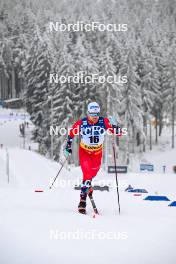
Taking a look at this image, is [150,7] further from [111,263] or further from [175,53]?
[111,263]

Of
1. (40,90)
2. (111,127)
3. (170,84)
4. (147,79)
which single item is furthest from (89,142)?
(170,84)

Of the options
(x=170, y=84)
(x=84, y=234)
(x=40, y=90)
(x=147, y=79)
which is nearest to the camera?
(x=84, y=234)

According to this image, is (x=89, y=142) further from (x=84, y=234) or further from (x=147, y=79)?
(x=147, y=79)

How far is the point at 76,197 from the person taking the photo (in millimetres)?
10086

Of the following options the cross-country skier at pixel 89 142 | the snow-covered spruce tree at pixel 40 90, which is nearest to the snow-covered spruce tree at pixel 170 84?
the snow-covered spruce tree at pixel 40 90

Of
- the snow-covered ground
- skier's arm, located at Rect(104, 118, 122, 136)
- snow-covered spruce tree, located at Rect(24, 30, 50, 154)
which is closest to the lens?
the snow-covered ground

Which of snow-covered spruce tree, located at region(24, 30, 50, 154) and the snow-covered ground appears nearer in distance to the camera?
the snow-covered ground

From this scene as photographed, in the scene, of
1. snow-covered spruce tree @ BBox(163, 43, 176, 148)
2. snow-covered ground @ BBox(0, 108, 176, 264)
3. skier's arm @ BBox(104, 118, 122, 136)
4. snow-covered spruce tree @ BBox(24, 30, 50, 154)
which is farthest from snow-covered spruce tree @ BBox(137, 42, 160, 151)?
skier's arm @ BBox(104, 118, 122, 136)

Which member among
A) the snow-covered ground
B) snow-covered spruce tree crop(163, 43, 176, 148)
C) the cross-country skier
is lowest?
the snow-covered ground

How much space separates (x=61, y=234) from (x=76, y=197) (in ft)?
12.3

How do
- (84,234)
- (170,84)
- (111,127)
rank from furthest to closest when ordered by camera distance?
(170,84) < (111,127) < (84,234)

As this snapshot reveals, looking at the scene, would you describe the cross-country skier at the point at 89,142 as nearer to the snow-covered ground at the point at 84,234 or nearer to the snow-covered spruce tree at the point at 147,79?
the snow-covered ground at the point at 84,234

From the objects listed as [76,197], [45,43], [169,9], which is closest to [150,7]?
[169,9]

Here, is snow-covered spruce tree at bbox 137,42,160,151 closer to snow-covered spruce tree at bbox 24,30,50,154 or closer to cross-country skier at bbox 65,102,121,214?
snow-covered spruce tree at bbox 24,30,50,154
